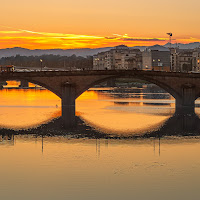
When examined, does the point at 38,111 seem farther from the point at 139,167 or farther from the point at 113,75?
the point at 139,167

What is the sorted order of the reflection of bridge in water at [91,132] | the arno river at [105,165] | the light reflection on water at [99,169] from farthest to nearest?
1. the reflection of bridge in water at [91,132]
2. the arno river at [105,165]
3. the light reflection on water at [99,169]

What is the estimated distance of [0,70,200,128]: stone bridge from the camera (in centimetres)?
9162

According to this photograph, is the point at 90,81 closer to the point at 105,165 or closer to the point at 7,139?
the point at 7,139

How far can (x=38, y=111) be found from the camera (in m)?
88.9

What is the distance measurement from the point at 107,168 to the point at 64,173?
3.94 metres

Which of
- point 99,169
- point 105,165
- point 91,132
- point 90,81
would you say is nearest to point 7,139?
point 91,132

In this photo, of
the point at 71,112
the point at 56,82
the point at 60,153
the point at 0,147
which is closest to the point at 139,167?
the point at 60,153

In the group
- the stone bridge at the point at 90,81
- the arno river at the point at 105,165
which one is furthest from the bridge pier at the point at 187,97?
the arno river at the point at 105,165

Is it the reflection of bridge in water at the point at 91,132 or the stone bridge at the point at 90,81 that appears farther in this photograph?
the stone bridge at the point at 90,81

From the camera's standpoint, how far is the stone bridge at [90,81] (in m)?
91.6

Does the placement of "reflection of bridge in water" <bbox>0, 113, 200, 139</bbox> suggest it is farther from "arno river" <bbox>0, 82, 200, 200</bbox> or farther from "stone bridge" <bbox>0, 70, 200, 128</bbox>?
"stone bridge" <bbox>0, 70, 200, 128</bbox>

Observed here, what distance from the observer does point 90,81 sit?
307ft

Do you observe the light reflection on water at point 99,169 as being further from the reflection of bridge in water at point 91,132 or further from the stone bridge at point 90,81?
the stone bridge at point 90,81

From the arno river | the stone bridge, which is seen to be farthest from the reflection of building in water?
the stone bridge
